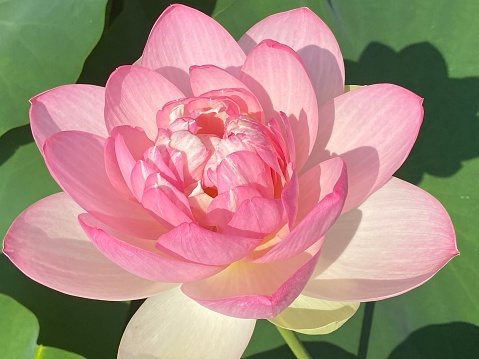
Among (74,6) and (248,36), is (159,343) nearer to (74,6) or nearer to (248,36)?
(248,36)

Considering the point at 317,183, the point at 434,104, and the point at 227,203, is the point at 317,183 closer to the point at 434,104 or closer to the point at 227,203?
the point at 227,203

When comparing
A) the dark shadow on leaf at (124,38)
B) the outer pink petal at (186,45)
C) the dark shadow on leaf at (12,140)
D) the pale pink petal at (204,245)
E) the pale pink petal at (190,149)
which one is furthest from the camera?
the dark shadow on leaf at (124,38)

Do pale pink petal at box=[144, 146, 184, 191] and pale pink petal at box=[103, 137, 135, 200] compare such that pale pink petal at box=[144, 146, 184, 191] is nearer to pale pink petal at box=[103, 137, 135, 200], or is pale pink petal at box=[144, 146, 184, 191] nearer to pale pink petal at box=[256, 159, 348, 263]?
pale pink petal at box=[103, 137, 135, 200]

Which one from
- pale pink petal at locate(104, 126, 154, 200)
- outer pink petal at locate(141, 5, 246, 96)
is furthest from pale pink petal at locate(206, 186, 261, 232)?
outer pink petal at locate(141, 5, 246, 96)

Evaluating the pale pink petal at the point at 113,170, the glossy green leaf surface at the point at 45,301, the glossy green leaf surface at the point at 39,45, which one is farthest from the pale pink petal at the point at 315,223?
the glossy green leaf surface at the point at 39,45

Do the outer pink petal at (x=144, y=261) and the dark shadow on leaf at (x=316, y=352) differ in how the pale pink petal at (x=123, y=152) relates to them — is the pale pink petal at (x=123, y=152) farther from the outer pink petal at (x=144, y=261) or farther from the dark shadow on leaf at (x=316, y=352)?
the dark shadow on leaf at (x=316, y=352)

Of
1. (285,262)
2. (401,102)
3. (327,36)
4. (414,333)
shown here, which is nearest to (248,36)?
(327,36)
